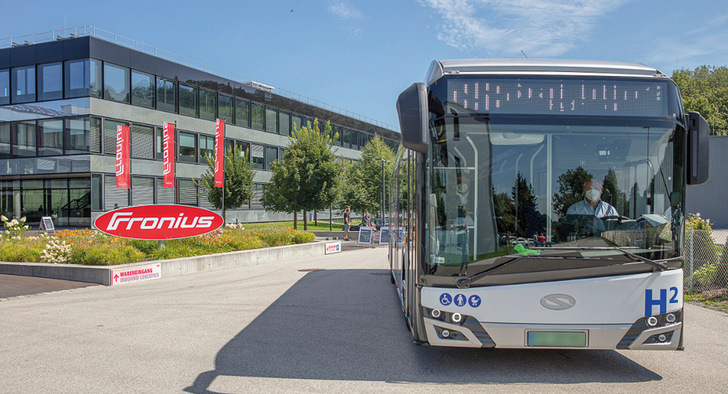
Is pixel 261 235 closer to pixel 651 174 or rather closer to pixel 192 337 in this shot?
pixel 192 337

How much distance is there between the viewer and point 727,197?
116 feet

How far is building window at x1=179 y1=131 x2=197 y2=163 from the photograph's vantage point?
39969 millimetres

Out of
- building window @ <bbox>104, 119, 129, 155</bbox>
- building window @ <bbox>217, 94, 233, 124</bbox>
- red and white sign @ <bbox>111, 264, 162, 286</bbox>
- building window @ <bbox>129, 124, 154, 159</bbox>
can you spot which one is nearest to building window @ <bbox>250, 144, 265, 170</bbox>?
building window @ <bbox>217, 94, 233, 124</bbox>

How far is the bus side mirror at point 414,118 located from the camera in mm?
4828

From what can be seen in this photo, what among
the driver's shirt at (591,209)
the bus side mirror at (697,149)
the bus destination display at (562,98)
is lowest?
the driver's shirt at (591,209)

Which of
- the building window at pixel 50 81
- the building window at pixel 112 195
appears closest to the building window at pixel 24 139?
the building window at pixel 50 81

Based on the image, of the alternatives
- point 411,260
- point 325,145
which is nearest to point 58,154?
point 325,145

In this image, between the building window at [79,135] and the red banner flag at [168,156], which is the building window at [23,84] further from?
the red banner flag at [168,156]

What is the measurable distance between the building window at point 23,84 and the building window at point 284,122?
2039cm

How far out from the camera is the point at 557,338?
502 cm

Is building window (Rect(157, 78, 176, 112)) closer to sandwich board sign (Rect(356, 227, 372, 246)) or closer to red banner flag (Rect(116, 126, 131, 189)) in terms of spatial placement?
red banner flag (Rect(116, 126, 131, 189))

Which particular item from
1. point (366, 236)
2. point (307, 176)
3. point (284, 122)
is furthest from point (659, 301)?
point (284, 122)

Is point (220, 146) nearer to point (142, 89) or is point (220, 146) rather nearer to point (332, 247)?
point (332, 247)

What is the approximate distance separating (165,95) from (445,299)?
122 feet
